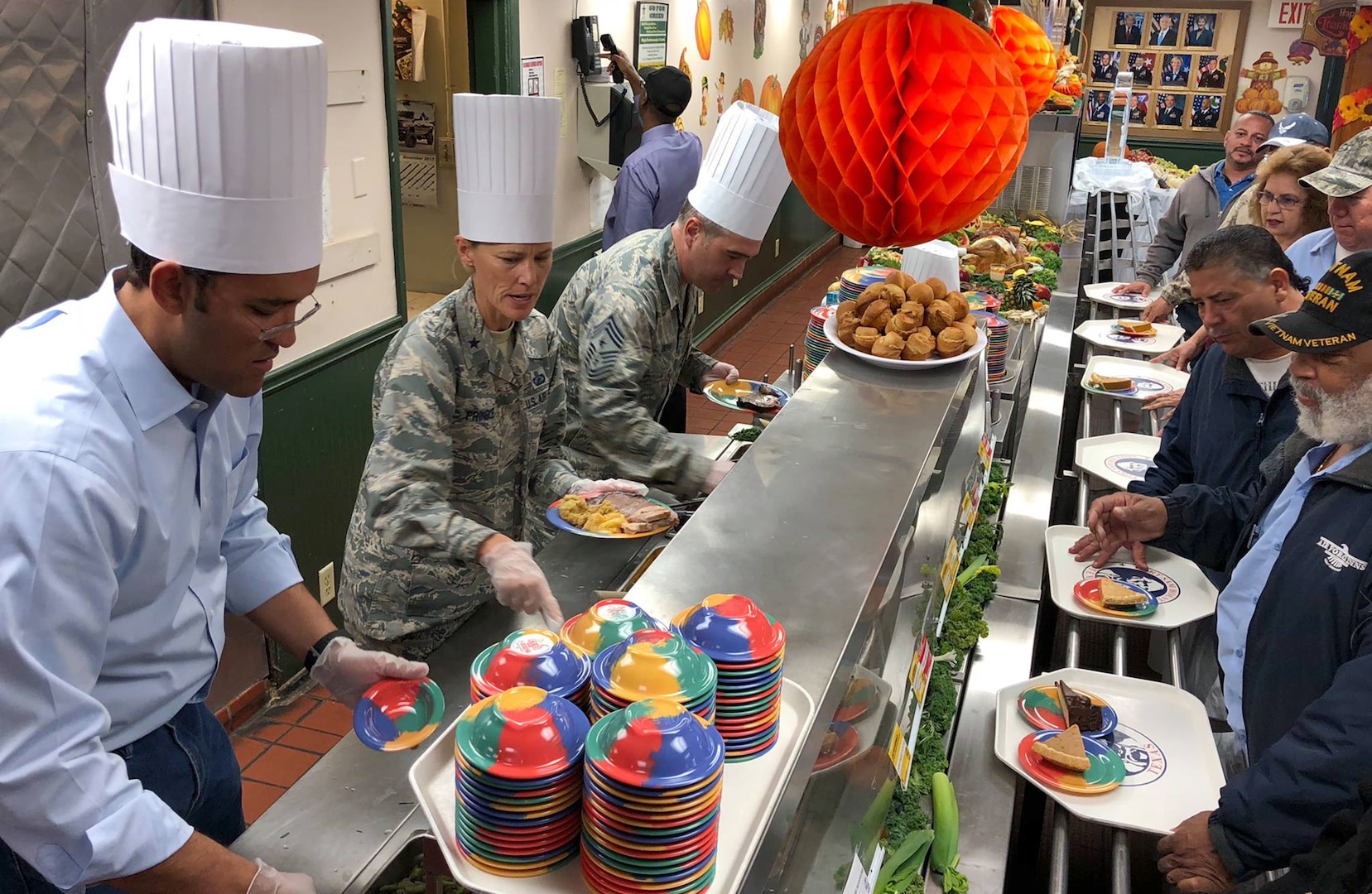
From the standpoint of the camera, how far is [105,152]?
3.22 meters

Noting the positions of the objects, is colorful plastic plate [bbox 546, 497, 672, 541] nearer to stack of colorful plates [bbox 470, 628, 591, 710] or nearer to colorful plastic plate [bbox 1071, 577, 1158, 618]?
stack of colorful plates [bbox 470, 628, 591, 710]

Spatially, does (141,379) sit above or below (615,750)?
above

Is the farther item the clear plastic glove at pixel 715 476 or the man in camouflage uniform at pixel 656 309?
the man in camouflage uniform at pixel 656 309

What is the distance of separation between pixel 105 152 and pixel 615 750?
3024 millimetres

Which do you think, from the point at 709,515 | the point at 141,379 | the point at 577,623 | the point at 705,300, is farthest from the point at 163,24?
the point at 705,300

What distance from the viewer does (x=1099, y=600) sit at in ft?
9.68

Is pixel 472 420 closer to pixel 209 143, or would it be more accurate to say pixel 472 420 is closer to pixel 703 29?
pixel 209 143

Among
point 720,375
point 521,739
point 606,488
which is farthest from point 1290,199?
point 521,739

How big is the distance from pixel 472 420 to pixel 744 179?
1.26 meters

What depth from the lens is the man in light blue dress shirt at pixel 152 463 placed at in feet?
4.14

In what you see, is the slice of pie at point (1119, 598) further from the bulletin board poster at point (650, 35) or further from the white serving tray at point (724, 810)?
the bulletin board poster at point (650, 35)

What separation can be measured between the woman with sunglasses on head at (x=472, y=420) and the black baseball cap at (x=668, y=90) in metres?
3.63

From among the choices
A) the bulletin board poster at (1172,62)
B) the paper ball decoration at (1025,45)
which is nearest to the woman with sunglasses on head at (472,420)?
the paper ball decoration at (1025,45)

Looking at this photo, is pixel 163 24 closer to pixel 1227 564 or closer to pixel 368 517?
pixel 368 517
